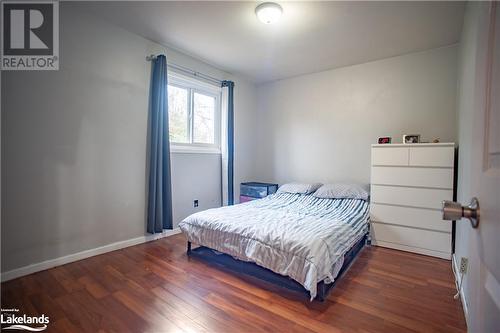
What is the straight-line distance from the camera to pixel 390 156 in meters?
2.92

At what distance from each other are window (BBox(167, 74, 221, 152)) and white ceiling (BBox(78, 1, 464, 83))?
468 mm

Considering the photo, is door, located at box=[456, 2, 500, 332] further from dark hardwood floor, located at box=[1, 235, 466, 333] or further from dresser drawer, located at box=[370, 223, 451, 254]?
dresser drawer, located at box=[370, 223, 451, 254]

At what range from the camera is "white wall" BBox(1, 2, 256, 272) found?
6.97 feet

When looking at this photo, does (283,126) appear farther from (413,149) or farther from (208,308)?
(208,308)

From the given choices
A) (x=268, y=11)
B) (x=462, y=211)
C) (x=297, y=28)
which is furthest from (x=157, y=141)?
(x=462, y=211)

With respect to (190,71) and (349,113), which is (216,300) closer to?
(190,71)

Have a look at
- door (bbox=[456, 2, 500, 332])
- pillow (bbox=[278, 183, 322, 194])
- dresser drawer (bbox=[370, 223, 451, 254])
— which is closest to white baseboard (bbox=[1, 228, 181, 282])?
pillow (bbox=[278, 183, 322, 194])

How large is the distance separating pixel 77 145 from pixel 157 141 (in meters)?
0.83

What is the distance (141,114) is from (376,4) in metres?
2.78

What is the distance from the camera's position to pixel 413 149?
2.77 m

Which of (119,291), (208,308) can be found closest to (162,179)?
(119,291)

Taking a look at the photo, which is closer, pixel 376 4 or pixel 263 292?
pixel 263 292

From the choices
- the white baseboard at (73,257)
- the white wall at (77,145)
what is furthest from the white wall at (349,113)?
the white baseboard at (73,257)

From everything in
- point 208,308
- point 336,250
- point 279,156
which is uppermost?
point 279,156
